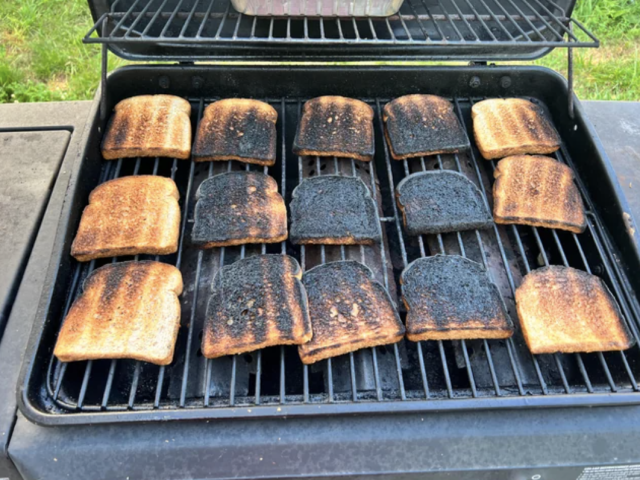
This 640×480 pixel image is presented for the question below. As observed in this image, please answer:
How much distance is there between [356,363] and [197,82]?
1576 mm

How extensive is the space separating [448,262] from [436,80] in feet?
3.53

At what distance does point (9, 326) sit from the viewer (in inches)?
71.3

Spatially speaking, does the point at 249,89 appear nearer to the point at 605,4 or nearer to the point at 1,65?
the point at 1,65

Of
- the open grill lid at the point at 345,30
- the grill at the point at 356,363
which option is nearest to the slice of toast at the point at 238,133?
the grill at the point at 356,363

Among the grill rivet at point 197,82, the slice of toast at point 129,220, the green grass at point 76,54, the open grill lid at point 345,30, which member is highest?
the open grill lid at point 345,30

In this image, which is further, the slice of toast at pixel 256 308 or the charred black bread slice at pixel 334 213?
the charred black bread slice at pixel 334 213

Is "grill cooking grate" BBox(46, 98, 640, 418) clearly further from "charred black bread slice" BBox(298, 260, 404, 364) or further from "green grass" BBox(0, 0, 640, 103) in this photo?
"green grass" BBox(0, 0, 640, 103)

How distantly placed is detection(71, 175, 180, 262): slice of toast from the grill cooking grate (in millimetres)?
77

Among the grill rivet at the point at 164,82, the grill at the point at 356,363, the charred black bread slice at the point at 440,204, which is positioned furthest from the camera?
the grill rivet at the point at 164,82

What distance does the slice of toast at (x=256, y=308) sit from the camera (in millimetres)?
1700

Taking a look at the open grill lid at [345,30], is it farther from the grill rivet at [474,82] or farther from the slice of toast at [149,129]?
the slice of toast at [149,129]

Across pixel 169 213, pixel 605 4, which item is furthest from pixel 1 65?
pixel 605 4

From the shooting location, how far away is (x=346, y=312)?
1812mm

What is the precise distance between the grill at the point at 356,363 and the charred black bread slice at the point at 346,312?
0.07 meters
